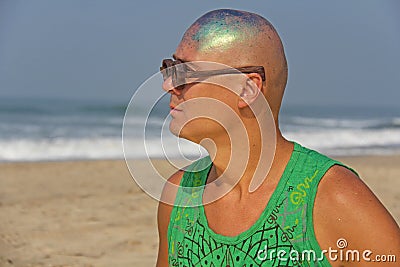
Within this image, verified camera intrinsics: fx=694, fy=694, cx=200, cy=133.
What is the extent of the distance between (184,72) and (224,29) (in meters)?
0.17

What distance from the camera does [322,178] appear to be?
1.88 meters

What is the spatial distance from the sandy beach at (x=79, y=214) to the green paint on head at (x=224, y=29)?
4.04 meters

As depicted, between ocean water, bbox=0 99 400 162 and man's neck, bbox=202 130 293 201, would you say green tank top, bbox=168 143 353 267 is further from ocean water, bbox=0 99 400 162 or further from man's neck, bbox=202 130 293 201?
ocean water, bbox=0 99 400 162

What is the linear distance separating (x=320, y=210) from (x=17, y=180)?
8.28 meters

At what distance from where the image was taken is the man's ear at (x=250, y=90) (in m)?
1.90

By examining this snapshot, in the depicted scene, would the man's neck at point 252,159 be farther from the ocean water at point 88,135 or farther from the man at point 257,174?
the ocean water at point 88,135

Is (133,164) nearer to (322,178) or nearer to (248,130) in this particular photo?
(248,130)

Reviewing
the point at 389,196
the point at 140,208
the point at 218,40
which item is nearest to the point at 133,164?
the point at 218,40

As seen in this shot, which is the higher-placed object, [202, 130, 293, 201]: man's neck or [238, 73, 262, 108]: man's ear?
[238, 73, 262, 108]: man's ear

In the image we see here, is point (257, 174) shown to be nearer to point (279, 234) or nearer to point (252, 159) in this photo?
point (252, 159)

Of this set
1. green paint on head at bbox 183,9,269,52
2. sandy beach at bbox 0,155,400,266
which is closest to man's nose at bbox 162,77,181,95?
green paint on head at bbox 183,9,269,52

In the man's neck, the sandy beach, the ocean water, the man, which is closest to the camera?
the man

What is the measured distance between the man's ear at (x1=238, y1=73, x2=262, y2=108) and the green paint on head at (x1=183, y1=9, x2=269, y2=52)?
108 millimetres

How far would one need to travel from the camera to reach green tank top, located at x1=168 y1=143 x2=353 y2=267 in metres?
1.86
